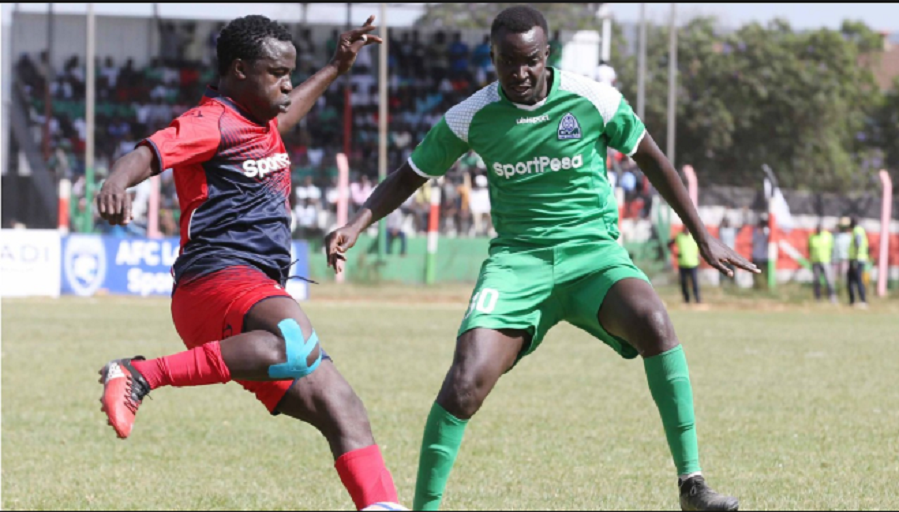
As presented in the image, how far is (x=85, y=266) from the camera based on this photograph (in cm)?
2555

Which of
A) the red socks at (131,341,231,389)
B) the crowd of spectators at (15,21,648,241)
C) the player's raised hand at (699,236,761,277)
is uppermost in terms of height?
the crowd of spectators at (15,21,648,241)

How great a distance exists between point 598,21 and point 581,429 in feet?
86.0

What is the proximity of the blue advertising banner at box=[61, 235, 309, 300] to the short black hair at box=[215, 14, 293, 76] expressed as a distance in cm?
1984

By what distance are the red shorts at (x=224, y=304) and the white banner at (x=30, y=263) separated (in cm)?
1934

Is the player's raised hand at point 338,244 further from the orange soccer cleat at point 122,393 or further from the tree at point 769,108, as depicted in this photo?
the tree at point 769,108

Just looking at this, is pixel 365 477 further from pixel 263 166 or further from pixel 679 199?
pixel 679 199

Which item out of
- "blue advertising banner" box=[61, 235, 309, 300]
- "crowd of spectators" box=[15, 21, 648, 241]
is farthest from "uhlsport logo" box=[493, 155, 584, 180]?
"crowd of spectators" box=[15, 21, 648, 241]

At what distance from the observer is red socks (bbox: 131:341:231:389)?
497 cm

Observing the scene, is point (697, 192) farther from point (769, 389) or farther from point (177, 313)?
point (177, 313)

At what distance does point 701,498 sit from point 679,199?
1353 mm

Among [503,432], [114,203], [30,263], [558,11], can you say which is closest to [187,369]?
[114,203]

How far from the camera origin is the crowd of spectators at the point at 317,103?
3397cm

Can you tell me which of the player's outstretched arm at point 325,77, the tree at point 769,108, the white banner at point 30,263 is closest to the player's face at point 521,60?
the player's outstretched arm at point 325,77

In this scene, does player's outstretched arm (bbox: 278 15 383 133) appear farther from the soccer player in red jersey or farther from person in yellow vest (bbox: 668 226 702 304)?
person in yellow vest (bbox: 668 226 702 304)
